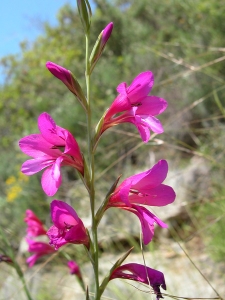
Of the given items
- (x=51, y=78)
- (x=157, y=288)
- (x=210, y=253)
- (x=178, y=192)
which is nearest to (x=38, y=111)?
(x=51, y=78)

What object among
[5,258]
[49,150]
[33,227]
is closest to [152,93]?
[33,227]

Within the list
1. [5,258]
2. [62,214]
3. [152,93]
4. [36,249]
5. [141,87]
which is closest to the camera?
[62,214]

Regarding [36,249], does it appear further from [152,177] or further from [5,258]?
[152,177]

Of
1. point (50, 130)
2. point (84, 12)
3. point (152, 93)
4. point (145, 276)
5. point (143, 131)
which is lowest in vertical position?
point (152, 93)

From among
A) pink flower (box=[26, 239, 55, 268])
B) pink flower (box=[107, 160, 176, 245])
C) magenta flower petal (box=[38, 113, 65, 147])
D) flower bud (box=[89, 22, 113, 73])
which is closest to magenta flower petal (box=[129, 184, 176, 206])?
pink flower (box=[107, 160, 176, 245])

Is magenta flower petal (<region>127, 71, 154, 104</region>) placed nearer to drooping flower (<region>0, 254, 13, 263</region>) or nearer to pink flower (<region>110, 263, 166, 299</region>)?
pink flower (<region>110, 263, 166, 299</region>)
